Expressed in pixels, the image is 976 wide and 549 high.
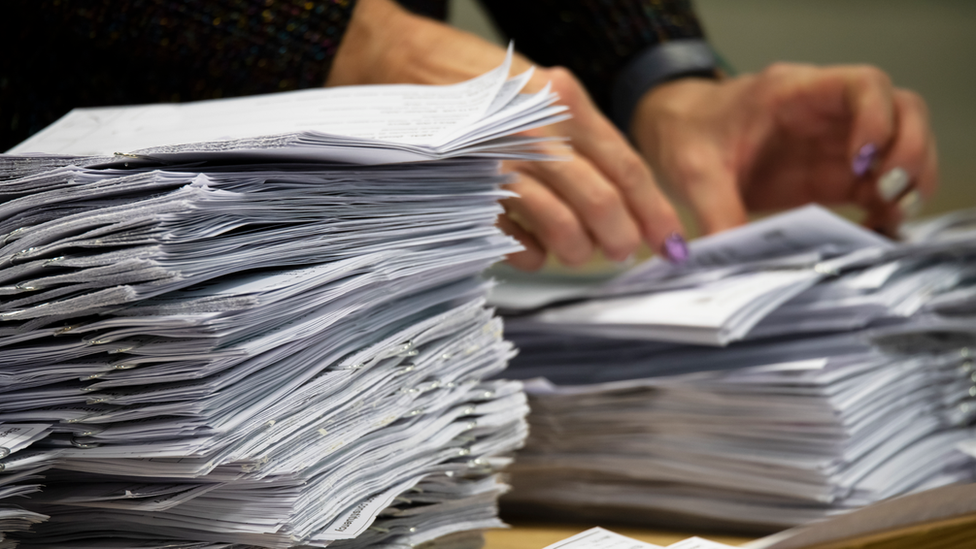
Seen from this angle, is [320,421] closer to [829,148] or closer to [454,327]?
[454,327]

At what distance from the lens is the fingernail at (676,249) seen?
0.78 m

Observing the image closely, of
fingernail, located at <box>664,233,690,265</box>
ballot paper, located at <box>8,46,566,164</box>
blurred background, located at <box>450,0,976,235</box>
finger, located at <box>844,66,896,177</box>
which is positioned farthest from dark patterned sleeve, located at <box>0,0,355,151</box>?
blurred background, located at <box>450,0,976,235</box>

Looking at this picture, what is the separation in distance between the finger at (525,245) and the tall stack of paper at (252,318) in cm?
26

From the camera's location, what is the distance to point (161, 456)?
349mm

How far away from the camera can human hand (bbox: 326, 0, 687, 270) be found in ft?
2.35

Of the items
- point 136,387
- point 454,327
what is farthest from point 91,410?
point 454,327

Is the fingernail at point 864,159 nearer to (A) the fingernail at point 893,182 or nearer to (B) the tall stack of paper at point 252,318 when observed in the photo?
(A) the fingernail at point 893,182

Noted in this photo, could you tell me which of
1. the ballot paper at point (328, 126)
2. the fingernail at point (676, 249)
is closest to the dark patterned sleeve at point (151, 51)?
the ballot paper at point (328, 126)

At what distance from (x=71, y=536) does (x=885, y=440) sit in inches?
21.6

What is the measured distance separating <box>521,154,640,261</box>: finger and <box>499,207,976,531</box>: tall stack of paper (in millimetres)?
59

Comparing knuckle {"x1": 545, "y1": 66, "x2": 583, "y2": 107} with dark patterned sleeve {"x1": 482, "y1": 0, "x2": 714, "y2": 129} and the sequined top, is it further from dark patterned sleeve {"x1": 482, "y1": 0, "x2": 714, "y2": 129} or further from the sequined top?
dark patterned sleeve {"x1": 482, "y1": 0, "x2": 714, "y2": 129}

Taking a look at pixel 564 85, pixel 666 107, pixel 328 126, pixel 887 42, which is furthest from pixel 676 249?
pixel 887 42

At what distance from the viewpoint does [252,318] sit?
364 millimetres

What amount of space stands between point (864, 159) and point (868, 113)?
5 cm
